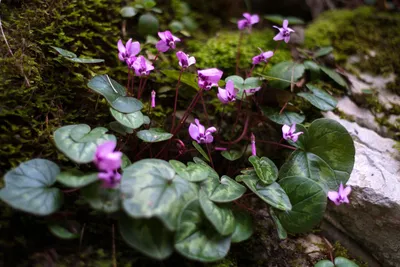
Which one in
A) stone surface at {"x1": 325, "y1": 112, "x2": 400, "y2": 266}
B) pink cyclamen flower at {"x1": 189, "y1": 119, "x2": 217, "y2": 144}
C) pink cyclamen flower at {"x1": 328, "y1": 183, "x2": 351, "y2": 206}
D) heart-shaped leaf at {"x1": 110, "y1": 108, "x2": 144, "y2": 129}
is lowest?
stone surface at {"x1": 325, "y1": 112, "x2": 400, "y2": 266}

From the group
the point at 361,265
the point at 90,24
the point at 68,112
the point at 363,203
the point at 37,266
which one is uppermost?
the point at 90,24

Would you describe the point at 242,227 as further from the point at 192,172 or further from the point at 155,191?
the point at 155,191

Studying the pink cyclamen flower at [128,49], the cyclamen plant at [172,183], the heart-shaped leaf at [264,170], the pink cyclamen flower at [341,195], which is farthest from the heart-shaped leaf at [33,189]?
the pink cyclamen flower at [341,195]

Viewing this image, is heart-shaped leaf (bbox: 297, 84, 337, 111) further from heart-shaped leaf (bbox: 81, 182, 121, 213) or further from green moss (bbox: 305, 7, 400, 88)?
heart-shaped leaf (bbox: 81, 182, 121, 213)

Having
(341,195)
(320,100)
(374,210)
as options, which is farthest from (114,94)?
(374,210)

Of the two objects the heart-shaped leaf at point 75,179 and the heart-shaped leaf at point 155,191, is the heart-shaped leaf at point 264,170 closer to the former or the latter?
the heart-shaped leaf at point 155,191

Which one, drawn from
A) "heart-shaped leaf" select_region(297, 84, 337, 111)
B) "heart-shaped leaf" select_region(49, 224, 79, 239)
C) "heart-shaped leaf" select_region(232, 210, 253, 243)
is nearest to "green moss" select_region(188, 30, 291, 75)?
"heart-shaped leaf" select_region(297, 84, 337, 111)

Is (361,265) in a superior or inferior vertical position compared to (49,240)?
inferior

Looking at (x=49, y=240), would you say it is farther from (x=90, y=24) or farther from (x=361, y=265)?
(x=361, y=265)

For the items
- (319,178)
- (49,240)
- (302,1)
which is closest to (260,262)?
(319,178)
